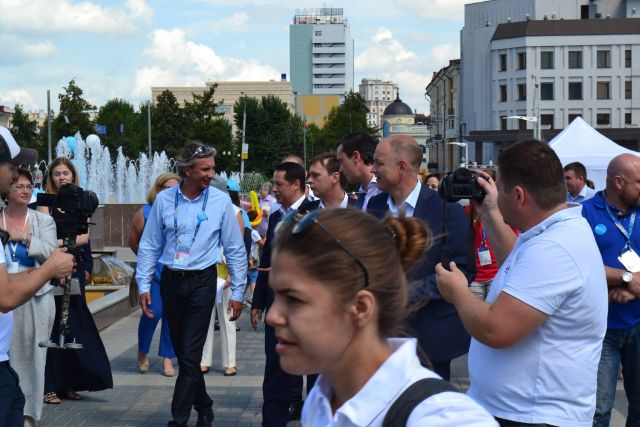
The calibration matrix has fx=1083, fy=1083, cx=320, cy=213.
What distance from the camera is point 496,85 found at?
10969 cm

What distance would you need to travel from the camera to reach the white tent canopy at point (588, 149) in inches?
765

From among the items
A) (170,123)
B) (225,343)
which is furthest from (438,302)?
(170,123)

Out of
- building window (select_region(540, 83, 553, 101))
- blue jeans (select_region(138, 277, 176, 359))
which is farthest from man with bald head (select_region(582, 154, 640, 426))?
building window (select_region(540, 83, 553, 101))

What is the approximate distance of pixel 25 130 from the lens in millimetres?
74062

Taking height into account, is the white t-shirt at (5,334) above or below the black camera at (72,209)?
below

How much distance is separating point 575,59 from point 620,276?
338ft

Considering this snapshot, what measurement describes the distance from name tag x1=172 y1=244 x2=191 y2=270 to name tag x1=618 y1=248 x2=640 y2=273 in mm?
3128

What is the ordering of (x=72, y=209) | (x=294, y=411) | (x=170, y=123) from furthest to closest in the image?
(x=170, y=123), (x=294, y=411), (x=72, y=209)

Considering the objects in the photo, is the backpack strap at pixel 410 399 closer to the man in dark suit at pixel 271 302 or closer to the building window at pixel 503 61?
the man in dark suit at pixel 271 302

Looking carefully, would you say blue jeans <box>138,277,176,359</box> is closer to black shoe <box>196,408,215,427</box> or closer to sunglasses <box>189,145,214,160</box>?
black shoe <box>196,408,215,427</box>

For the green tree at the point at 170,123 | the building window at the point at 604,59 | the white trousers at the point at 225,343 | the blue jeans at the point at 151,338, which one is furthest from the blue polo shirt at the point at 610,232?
the building window at the point at 604,59

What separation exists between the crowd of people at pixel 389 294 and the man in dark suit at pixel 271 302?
0.05ft

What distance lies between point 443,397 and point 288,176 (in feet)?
22.1

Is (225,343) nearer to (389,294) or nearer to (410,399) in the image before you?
(389,294)
